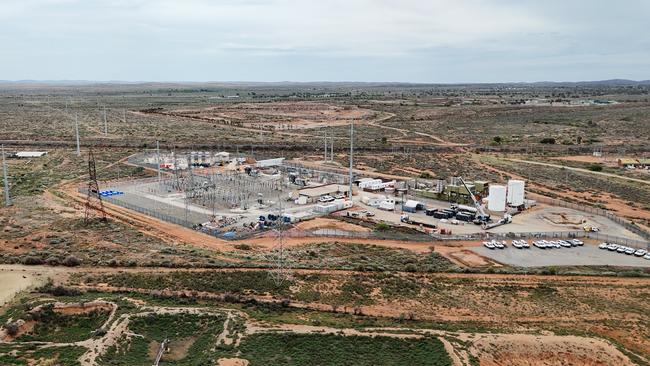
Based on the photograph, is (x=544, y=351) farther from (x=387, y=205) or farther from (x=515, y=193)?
(x=515, y=193)

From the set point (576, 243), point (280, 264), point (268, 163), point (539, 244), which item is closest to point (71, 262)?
point (280, 264)

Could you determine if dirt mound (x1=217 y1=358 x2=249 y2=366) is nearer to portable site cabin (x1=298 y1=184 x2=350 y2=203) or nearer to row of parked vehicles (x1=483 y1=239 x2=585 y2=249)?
row of parked vehicles (x1=483 y1=239 x2=585 y2=249)

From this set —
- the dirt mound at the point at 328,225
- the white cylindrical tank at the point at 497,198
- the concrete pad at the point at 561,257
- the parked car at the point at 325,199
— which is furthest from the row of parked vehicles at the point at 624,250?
the parked car at the point at 325,199

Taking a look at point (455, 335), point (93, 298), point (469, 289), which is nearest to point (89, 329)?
point (93, 298)

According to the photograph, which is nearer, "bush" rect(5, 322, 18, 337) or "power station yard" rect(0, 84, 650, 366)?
"bush" rect(5, 322, 18, 337)

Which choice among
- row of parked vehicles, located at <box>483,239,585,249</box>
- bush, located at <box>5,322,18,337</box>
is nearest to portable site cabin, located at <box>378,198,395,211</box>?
row of parked vehicles, located at <box>483,239,585,249</box>

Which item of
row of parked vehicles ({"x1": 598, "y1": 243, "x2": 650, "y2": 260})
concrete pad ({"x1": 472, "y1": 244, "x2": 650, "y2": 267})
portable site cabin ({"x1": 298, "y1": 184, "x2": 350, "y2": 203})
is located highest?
portable site cabin ({"x1": 298, "y1": 184, "x2": 350, "y2": 203})
